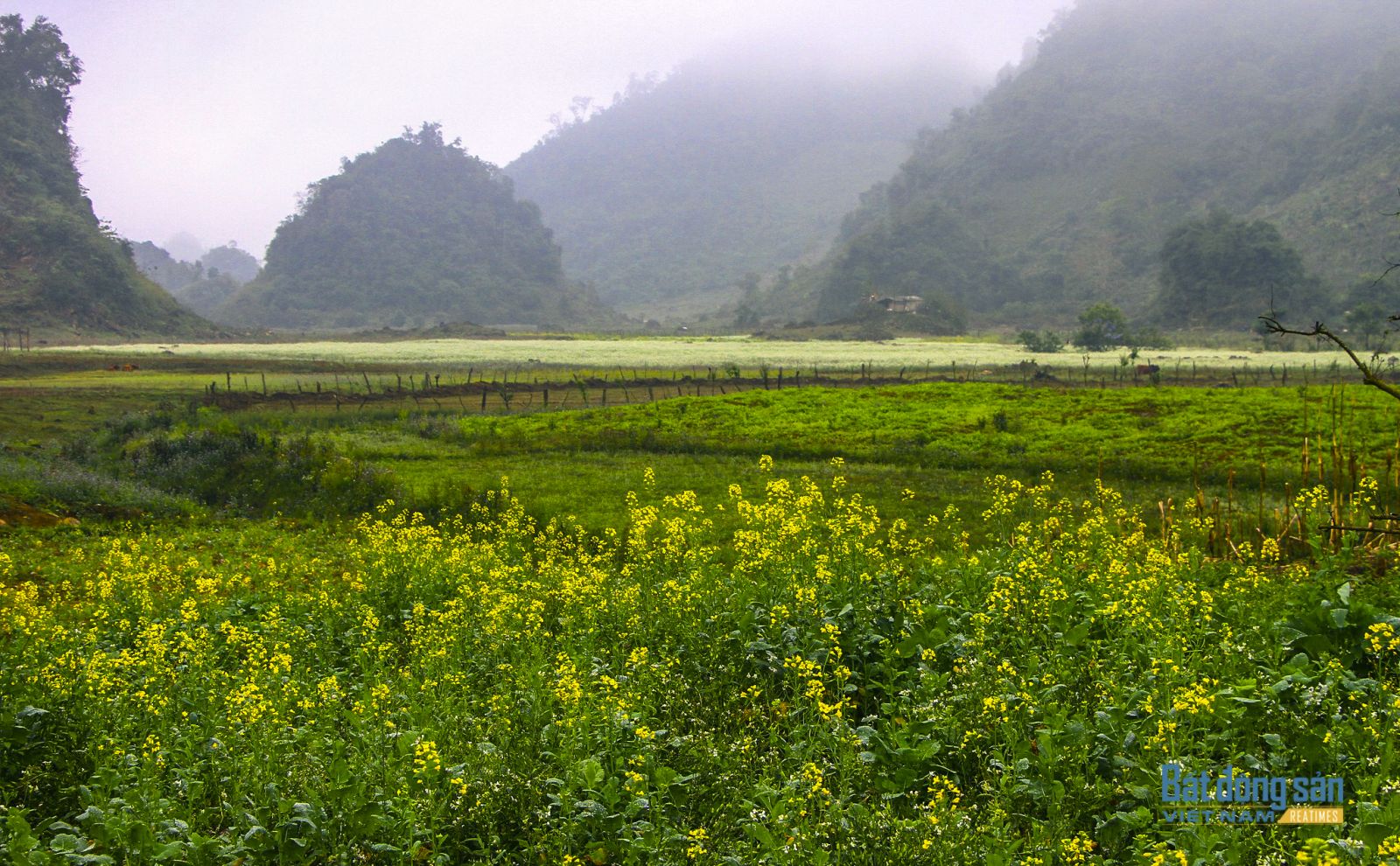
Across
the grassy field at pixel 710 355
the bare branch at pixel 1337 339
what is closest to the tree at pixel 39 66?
the grassy field at pixel 710 355

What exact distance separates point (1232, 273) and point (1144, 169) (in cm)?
5261

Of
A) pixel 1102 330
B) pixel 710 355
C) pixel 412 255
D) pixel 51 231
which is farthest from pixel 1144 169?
pixel 51 231

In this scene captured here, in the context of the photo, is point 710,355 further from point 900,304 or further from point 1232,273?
point 1232,273

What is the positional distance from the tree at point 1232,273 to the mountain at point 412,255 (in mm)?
85451

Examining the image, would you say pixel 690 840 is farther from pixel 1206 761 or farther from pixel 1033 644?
pixel 1033 644

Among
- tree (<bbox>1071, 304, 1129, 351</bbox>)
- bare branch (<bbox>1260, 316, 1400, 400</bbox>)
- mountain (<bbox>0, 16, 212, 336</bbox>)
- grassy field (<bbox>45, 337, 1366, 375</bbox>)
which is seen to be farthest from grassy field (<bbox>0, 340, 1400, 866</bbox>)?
mountain (<bbox>0, 16, 212, 336</bbox>)

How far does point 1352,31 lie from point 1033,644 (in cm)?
19890

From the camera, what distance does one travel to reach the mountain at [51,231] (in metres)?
93.4

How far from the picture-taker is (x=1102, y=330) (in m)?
81.8

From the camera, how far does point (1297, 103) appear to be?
143625mm

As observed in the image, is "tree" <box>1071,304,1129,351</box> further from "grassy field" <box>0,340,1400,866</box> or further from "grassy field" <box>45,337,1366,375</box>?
"grassy field" <box>0,340,1400,866</box>

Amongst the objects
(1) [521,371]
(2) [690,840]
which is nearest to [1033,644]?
(2) [690,840]

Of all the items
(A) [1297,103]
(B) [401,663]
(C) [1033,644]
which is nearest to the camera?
(C) [1033,644]

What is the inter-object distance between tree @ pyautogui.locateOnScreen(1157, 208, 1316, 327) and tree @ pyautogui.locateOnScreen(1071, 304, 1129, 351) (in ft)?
69.1
